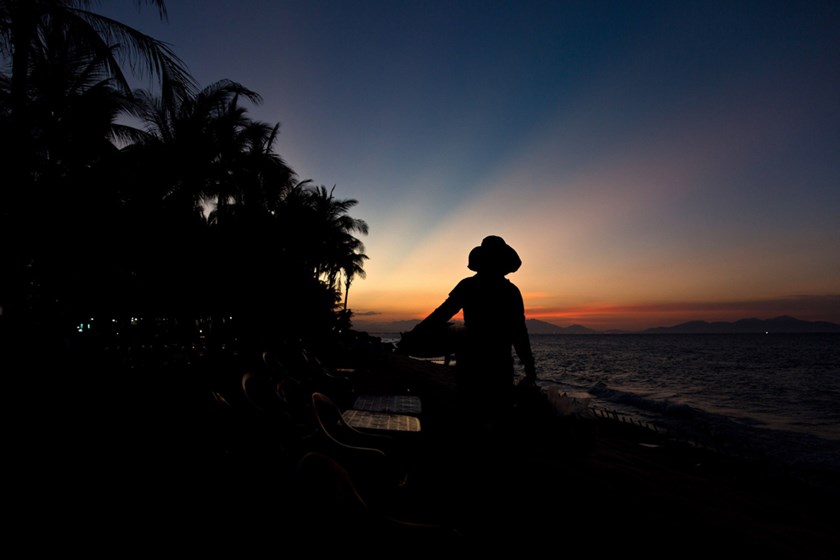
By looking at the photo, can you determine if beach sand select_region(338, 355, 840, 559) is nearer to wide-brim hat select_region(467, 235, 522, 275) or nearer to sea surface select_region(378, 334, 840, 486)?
wide-brim hat select_region(467, 235, 522, 275)

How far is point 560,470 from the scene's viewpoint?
13.7 feet

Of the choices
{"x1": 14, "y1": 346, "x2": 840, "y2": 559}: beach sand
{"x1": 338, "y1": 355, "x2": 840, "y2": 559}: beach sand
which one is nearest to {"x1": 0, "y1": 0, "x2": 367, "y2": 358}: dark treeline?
{"x1": 14, "y1": 346, "x2": 840, "y2": 559}: beach sand

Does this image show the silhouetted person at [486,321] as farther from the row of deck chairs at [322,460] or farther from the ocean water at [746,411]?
the ocean water at [746,411]

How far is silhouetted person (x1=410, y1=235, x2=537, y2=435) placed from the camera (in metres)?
2.38

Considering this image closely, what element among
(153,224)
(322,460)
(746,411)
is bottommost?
(746,411)

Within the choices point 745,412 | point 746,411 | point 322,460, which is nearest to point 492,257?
point 322,460

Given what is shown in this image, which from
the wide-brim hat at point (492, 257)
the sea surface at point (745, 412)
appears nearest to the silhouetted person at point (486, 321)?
the wide-brim hat at point (492, 257)

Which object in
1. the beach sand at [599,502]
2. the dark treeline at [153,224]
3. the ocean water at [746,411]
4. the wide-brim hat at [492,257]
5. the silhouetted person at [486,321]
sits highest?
the dark treeline at [153,224]

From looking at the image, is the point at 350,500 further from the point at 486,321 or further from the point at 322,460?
the point at 486,321

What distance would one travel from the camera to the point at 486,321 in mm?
2432

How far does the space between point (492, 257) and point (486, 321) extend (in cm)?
41

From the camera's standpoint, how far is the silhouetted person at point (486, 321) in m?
2.38

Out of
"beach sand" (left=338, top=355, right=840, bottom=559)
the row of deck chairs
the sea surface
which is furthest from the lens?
the sea surface

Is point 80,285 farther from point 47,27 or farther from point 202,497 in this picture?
point 202,497
